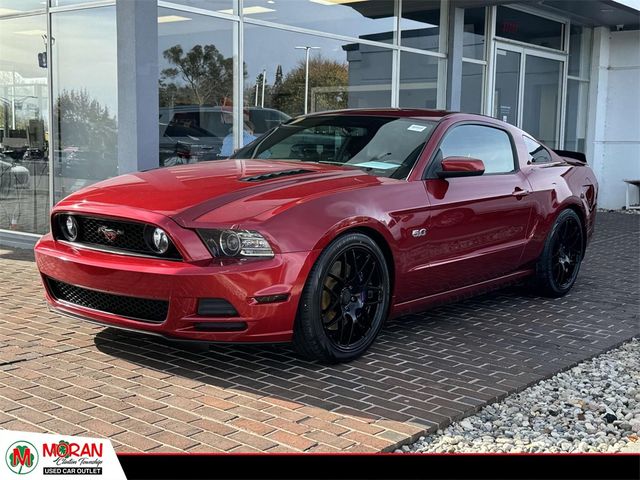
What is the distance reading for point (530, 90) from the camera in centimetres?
1523

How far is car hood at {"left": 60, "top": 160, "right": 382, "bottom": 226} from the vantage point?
4070mm

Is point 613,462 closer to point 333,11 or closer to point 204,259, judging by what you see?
point 204,259

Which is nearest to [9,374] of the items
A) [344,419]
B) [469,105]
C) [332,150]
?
[344,419]

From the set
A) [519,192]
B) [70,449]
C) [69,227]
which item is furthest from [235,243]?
[519,192]

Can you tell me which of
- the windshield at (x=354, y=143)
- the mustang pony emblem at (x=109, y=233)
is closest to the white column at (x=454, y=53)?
the windshield at (x=354, y=143)

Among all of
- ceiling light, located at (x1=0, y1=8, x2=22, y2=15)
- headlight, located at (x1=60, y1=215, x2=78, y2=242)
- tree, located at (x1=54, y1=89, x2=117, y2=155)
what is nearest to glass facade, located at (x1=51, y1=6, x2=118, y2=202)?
tree, located at (x1=54, y1=89, x2=117, y2=155)

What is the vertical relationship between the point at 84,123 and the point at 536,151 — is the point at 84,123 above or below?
above

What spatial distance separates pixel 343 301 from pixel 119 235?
1332 mm

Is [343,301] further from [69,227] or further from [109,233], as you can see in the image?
[69,227]

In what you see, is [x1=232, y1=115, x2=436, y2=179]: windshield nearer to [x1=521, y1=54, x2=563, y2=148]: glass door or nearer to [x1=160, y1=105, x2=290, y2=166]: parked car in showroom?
[x1=160, y1=105, x2=290, y2=166]: parked car in showroom

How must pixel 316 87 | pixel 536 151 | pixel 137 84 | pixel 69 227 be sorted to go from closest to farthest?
pixel 69 227
pixel 536 151
pixel 137 84
pixel 316 87

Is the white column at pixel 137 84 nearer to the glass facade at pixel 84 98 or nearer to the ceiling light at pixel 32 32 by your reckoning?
the glass facade at pixel 84 98

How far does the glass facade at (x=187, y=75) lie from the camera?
8148 millimetres

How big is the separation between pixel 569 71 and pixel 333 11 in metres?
8.07
